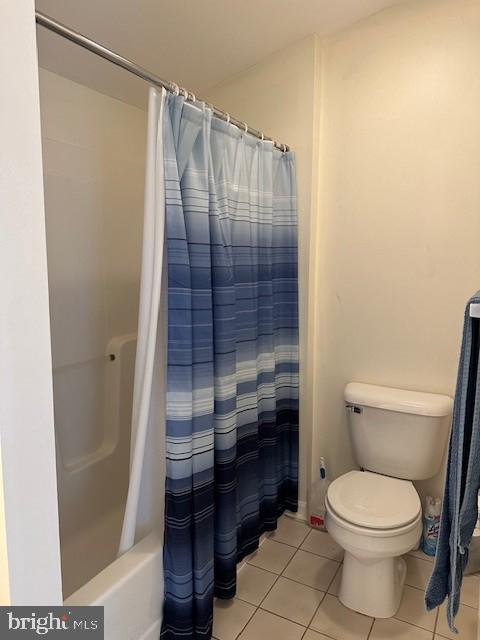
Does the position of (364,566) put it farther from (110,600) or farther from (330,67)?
(330,67)

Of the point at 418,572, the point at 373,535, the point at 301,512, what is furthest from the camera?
the point at 301,512

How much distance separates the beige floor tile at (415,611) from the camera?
1568 mm

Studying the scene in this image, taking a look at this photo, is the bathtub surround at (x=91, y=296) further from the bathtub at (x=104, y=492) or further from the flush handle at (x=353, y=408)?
the flush handle at (x=353, y=408)

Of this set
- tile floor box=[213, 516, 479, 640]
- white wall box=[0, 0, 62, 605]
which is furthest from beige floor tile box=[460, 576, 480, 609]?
white wall box=[0, 0, 62, 605]

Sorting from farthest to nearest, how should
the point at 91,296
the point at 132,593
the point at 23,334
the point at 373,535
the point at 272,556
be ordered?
the point at 91,296
the point at 272,556
the point at 373,535
the point at 132,593
the point at 23,334

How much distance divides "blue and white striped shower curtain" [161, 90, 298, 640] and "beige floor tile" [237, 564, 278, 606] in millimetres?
95

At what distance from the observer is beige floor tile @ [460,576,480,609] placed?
1648 millimetres

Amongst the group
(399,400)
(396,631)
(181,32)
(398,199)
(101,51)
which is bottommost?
(396,631)

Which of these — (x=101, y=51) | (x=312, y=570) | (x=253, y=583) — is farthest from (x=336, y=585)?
(x=101, y=51)

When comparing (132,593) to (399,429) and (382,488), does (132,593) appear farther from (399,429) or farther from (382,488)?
(399,429)

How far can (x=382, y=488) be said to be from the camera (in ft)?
5.68

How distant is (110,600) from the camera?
1209mm

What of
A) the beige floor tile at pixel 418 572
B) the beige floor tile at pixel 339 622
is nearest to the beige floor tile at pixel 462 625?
the beige floor tile at pixel 418 572

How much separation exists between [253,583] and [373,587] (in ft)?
1.59
